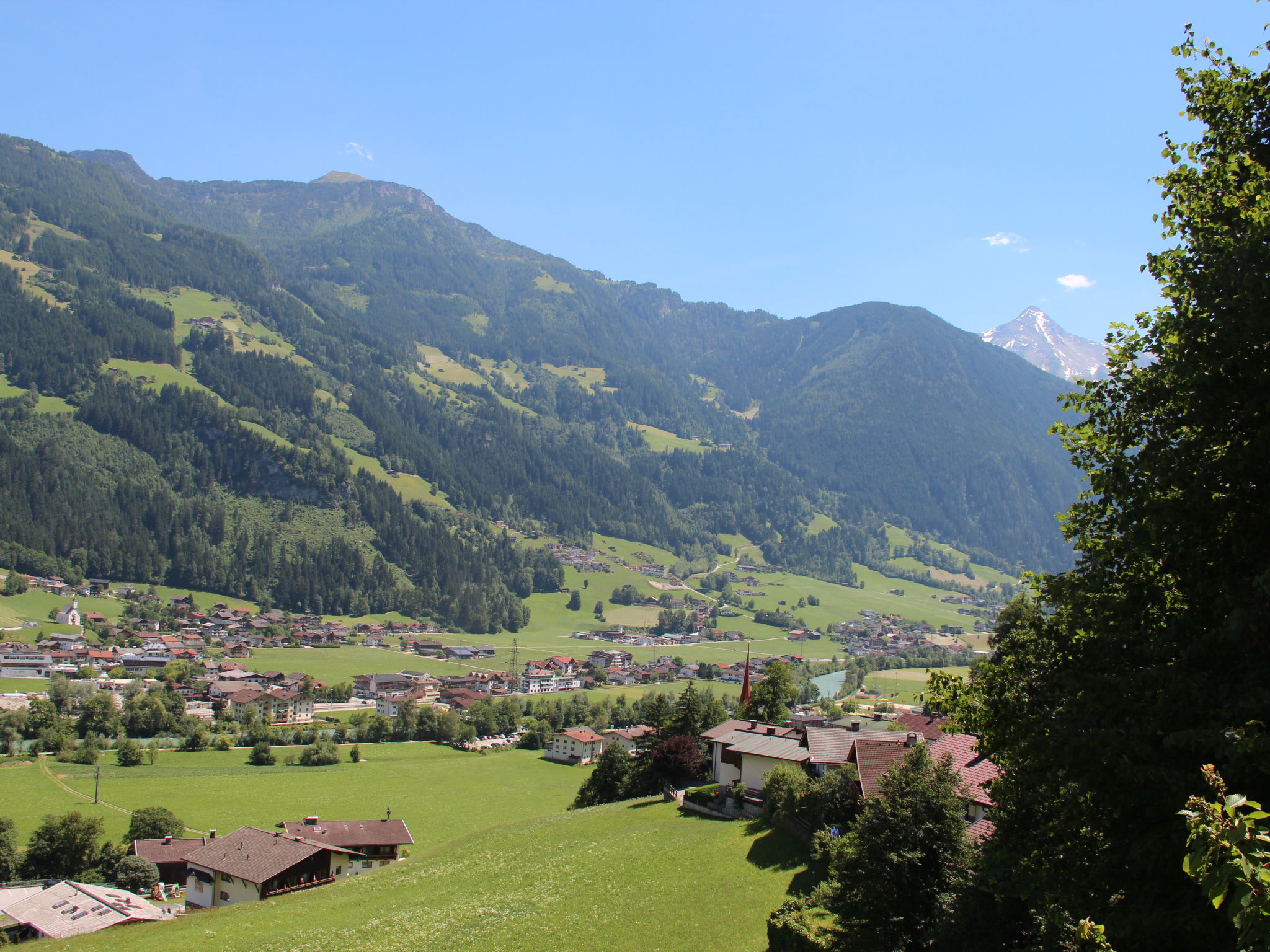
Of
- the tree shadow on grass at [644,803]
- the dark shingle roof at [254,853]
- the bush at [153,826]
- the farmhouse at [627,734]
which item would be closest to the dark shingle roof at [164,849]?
the bush at [153,826]

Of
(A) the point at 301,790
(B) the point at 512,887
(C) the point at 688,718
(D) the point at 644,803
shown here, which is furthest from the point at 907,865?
(A) the point at 301,790

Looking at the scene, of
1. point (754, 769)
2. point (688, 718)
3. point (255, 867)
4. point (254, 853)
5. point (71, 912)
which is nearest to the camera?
point (71, 912)

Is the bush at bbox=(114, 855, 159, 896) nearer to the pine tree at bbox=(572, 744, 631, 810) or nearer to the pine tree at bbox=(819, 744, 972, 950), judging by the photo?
the pine tree at bbox=(572, 744, 631, 810)

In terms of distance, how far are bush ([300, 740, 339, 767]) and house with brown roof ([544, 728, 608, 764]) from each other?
21.6 meters

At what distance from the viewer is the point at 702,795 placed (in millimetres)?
41531

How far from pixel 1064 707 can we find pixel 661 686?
12414cm

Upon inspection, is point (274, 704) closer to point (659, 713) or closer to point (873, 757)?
point (659, 713)

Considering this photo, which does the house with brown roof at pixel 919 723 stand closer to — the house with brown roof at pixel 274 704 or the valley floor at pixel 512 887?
the valley floor at pixel 512 887

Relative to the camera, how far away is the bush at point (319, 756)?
249 feet

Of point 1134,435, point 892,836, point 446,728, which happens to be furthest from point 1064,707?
point 446,728

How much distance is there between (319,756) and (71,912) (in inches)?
1553

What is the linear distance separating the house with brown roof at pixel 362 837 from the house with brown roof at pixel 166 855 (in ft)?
18.8

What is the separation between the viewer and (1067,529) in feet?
36.1

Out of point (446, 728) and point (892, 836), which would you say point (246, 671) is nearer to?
point (446, 728)
